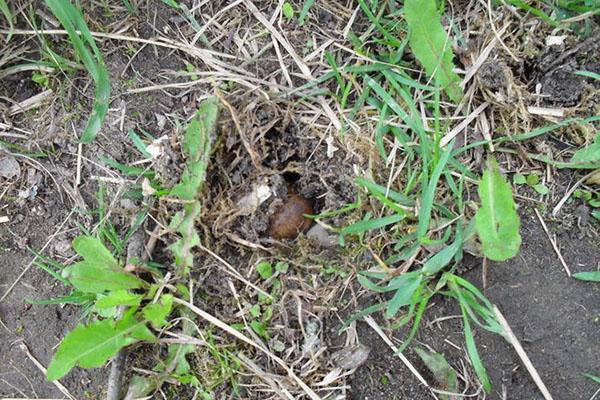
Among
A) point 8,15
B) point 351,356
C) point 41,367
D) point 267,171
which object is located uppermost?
point 8,15

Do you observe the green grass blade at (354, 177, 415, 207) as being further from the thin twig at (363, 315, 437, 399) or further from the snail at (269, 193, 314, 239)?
the thin twig at (363, 315, 437, 399)

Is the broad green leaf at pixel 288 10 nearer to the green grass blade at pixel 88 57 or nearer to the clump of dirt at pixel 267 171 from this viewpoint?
the clump of dirt at pixel 267 171

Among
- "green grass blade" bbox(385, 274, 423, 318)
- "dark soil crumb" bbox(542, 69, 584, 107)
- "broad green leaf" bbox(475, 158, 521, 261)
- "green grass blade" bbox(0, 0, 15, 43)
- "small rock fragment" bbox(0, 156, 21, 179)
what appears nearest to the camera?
"broad green leaf" bbox(475, 158, 521, 261)

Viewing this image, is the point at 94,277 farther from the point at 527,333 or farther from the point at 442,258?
the point at 527,333

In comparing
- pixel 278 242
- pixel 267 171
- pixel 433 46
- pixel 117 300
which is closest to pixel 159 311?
pixel 117 300

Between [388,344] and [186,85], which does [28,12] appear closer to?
[186,85]

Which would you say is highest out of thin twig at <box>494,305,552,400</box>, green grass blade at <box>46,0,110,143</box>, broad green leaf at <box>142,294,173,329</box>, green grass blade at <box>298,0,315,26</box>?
green grass blade at <box>46,0,110,143</box>

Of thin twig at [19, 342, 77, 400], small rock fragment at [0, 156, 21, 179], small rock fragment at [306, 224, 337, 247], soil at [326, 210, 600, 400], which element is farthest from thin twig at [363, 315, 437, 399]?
small rock fragment at [0, 156, 21, 179]

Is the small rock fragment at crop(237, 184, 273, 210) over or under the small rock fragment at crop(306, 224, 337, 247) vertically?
over
